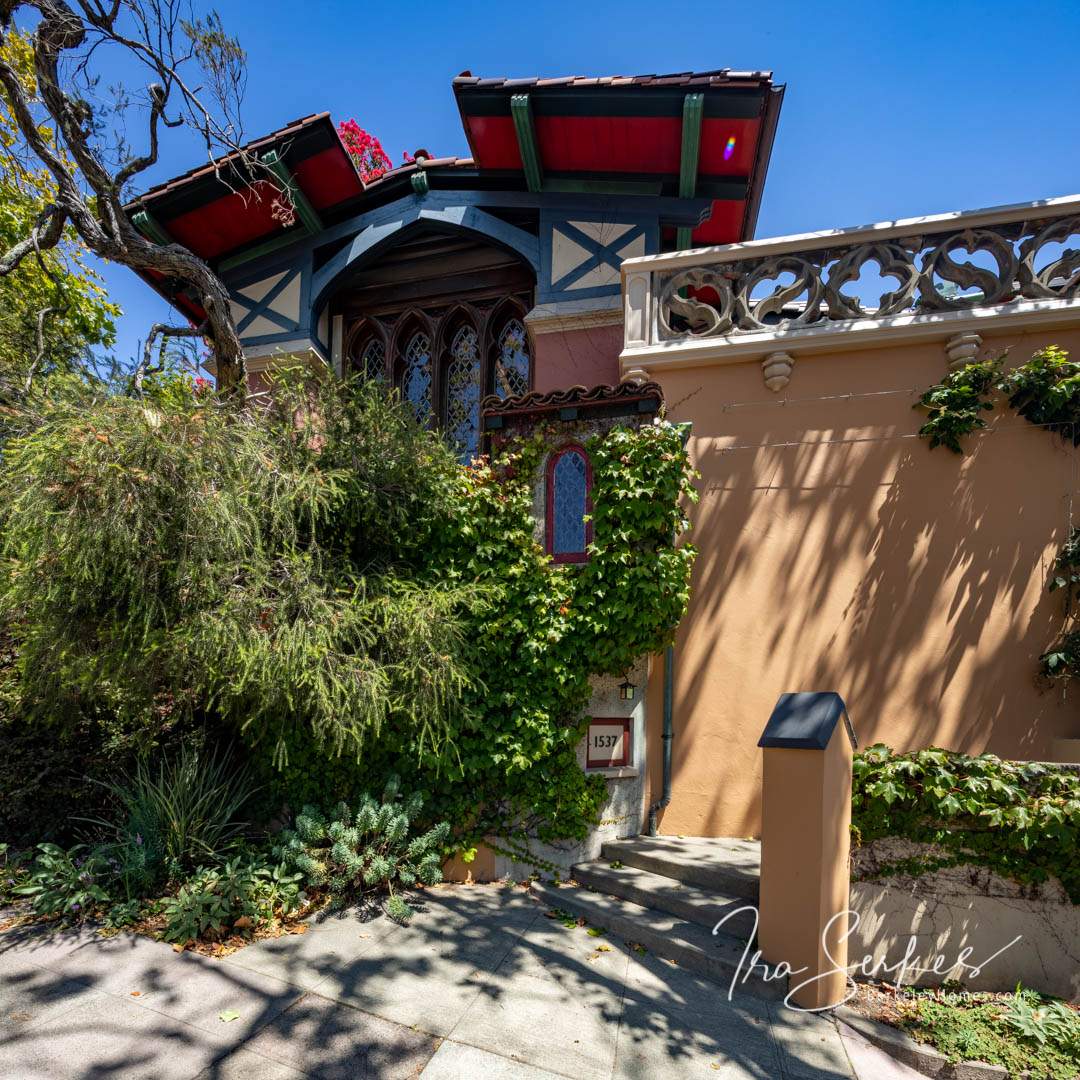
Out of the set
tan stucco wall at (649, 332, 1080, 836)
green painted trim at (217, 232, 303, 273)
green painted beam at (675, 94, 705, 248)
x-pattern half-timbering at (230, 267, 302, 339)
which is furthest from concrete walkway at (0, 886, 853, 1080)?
green painted trim at (217, 232, 303, 273)

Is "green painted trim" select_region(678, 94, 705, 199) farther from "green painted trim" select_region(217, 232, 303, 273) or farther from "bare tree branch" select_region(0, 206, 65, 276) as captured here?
"bare tree branch" select_region(0, 206, 65, 276)

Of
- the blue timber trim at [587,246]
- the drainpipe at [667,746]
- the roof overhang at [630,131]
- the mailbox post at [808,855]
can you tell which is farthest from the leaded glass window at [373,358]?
the mailbox post at [808,855]

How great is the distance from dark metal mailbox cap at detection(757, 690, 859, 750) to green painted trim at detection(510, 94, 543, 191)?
6.12 metres

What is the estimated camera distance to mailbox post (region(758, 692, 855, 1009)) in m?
3.29

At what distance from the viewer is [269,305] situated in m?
7.56

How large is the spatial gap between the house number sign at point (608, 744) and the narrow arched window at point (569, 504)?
143cm

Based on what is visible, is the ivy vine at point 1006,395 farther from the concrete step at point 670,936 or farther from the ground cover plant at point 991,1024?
the concrete step at point 670,936

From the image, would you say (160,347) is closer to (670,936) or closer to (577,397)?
(577,397)

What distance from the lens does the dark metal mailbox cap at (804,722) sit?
3.35 metres

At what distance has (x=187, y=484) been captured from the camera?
12.9 ft

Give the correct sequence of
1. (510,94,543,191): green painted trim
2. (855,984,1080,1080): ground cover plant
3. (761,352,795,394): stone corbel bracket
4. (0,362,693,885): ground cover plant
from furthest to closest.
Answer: (510,94,543,191): green painted trim, (761,352,795,394): stone corbel bracket, (0,362,693,885): ground cover plant, (855,984,1080,1080): ground cover plant

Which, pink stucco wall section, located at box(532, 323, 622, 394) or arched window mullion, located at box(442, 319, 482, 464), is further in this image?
arched window mullion, located at box(442, 319, 482, 464)

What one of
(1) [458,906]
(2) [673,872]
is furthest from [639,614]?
(1) [458,906]

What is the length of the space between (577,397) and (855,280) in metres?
2.83
